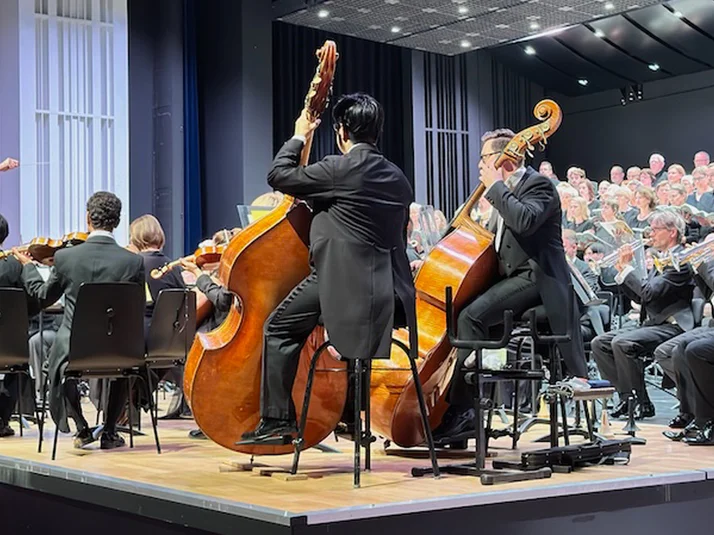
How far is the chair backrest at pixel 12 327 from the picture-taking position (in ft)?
16.5

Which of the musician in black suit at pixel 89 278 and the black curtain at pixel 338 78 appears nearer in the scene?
the musician in black suit at pixel 89 278

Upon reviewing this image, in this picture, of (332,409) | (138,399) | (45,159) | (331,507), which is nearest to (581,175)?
(45,159)

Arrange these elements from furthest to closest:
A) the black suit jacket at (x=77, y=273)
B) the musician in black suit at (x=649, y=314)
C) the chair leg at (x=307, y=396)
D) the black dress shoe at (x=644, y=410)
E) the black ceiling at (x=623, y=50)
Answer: the black ceiling at (x=623, y=50), the black dress shoe at (x=644, y=410), the musician in black suit at (x=649, y=314), the black suit jacket at (x=77, y=273), the chair leg at (x=307, y=396)

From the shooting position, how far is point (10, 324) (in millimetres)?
5039

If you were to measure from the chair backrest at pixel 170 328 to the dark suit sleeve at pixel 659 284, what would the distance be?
2.32 m

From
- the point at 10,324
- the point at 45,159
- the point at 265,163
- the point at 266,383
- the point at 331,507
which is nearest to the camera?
the point at 331,507

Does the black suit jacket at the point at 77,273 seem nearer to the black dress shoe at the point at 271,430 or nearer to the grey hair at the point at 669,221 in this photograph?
the black dress shoe at the point at 271,430

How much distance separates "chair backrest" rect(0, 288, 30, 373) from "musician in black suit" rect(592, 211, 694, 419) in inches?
119

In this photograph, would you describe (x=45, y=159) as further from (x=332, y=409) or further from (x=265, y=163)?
(x=332, y=409)

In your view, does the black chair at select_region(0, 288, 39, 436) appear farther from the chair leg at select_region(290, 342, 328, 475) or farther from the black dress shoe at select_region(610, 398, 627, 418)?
the black dress shoe at select_region(610, 398, 627, 418)

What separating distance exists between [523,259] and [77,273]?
200 centimetres

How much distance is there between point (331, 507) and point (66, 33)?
25.9ft

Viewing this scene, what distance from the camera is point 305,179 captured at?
364 cm

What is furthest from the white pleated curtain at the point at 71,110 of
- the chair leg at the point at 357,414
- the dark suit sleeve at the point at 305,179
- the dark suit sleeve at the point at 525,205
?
the chair leg at the point at 357,414
